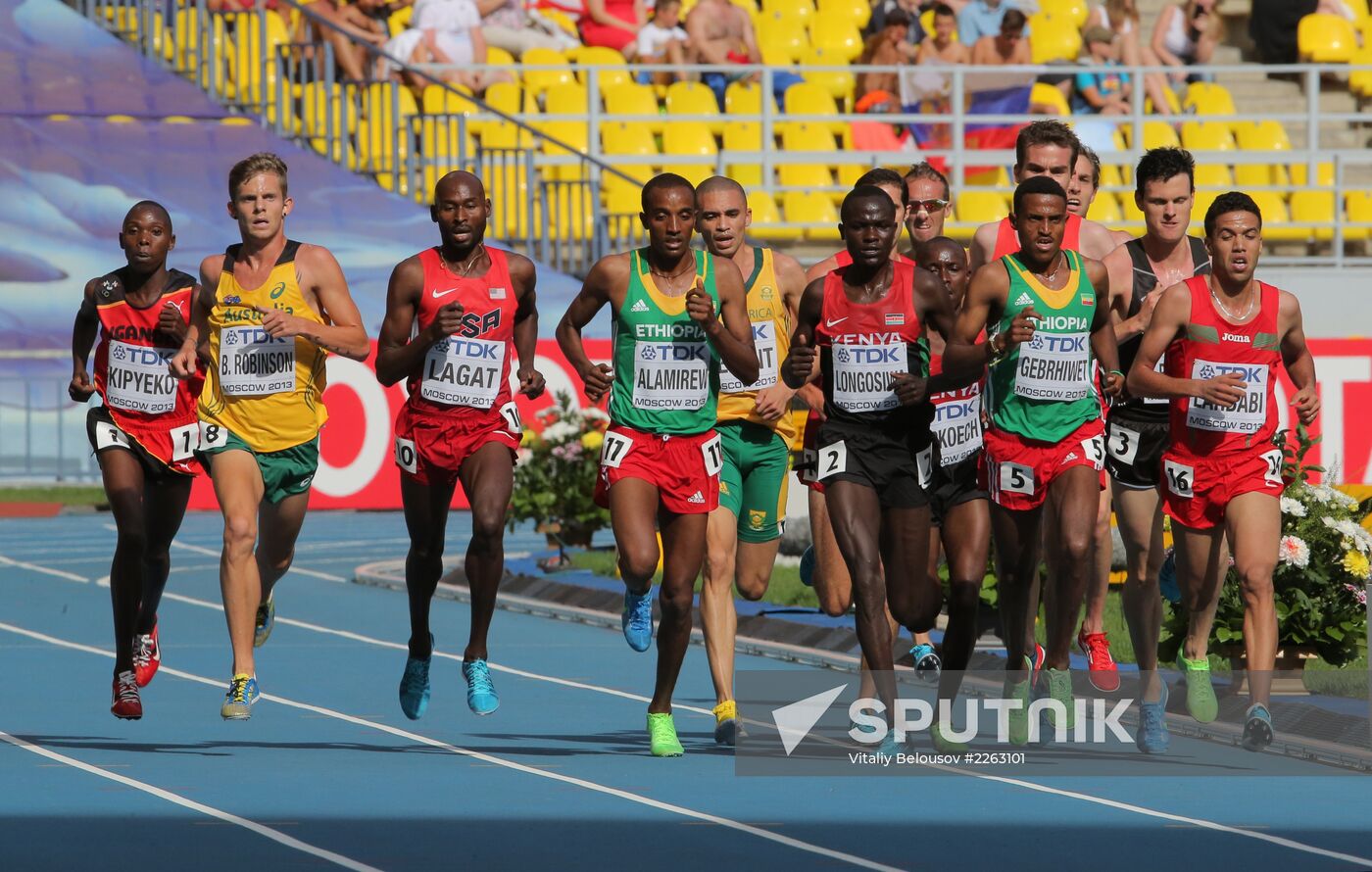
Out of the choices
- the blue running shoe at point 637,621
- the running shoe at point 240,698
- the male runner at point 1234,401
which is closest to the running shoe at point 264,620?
the running shoe at point 240,698

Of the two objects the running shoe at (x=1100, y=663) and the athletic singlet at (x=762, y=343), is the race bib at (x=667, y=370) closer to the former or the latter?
the athletic singlet at (x=762, y=343)

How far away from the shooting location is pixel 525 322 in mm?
10523

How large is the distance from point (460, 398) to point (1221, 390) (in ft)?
10.2

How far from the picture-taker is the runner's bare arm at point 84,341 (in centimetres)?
1070

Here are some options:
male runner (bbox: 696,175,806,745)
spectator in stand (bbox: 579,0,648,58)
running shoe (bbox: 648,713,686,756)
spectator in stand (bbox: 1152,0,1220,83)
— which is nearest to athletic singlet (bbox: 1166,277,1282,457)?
male runner (bbox: 696,175,806,745)

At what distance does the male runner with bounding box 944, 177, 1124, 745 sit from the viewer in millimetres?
9852

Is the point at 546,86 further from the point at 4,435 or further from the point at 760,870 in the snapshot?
the point at 760,870

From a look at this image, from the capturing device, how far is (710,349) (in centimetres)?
996

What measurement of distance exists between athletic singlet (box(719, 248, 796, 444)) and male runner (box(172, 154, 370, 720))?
1.60 metres

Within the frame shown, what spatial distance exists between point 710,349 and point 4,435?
56.0 ft

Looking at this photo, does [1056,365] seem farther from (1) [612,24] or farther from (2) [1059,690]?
(1) [612,24]

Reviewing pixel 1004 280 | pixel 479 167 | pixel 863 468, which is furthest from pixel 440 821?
pixel 479 167

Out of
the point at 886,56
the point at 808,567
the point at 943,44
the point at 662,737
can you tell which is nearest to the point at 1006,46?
the point at 943,44

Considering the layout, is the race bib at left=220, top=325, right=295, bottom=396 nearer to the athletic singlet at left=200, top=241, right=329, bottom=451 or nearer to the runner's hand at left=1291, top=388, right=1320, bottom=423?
the athletic singlet at left=200, top=241, right=329, bottom=451
